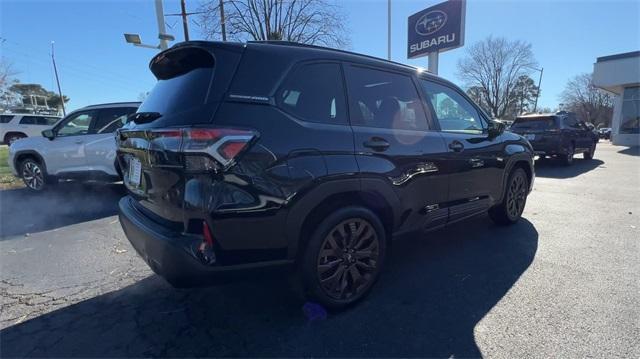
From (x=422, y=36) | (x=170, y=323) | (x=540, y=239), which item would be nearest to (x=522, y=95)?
(x=422, y=36)

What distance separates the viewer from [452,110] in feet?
12.5

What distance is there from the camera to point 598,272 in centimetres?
336

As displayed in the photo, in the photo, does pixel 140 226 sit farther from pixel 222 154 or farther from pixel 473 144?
pixel 473 144

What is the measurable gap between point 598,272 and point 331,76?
3.12m

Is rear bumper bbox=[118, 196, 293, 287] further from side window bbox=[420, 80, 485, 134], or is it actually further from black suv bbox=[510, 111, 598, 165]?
black suv bbox=[510, 111, 598, 165]

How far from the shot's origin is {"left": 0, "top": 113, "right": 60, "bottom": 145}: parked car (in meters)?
20.4

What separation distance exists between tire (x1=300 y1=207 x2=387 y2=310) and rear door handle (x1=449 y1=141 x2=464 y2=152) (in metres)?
1.21

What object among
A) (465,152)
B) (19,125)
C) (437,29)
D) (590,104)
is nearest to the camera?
(465,152)

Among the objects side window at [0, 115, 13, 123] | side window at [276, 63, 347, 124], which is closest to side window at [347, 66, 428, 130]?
side window at [276, 63, 347, 124]

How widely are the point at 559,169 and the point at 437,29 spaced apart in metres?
8.63

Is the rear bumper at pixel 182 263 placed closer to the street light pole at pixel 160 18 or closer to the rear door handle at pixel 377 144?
the rear door handle at pixel 377 144

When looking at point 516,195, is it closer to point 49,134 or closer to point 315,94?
point 315,94

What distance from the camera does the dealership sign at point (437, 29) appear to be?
15352mm

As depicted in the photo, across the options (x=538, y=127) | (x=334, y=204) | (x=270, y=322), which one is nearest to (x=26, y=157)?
(x=270, y=322)
